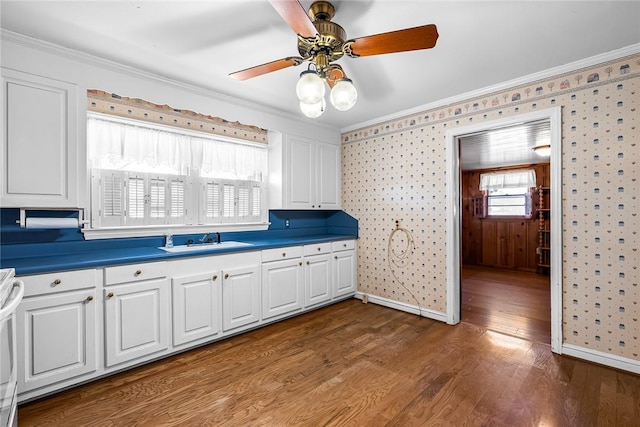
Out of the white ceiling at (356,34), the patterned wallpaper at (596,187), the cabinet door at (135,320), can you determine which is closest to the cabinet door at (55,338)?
the cabinet door at (135,320)

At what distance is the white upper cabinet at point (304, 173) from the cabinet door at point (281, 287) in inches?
30.1

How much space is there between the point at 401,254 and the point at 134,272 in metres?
2.80

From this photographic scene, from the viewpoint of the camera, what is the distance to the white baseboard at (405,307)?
340 centimetres

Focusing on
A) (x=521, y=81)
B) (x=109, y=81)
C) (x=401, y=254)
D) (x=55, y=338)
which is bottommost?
(x=55, y=338)

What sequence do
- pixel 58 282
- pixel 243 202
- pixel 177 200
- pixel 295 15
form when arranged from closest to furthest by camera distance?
pixel 295 15 → pixel 58 282 → pixel 177 200 → pixel 243 202

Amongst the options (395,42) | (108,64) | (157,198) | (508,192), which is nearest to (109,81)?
(108,64)

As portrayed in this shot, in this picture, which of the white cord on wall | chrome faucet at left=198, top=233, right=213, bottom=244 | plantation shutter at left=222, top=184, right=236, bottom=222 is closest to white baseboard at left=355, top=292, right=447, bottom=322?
the white cord on wall

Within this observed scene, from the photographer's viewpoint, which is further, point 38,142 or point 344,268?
point 344,268

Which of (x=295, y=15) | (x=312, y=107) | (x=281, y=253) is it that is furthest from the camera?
(x=281, y=253)

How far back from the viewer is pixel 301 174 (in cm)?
388

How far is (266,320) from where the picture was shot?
3.20 m

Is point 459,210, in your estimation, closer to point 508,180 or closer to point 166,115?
point 166,115

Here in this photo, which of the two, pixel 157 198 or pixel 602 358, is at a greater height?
pixel 157 198

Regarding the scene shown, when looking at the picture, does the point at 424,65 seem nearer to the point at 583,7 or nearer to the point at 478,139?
the point at 583,7
